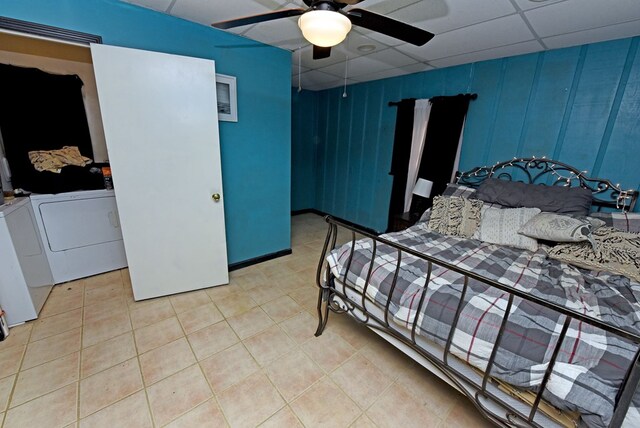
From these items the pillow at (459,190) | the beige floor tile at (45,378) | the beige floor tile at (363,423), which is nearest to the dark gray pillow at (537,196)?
the pillow at (459,190)

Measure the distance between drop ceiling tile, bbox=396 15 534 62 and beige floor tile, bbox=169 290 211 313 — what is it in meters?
3.03

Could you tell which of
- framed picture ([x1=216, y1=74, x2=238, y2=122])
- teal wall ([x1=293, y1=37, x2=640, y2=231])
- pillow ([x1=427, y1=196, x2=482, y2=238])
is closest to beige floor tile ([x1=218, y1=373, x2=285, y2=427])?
pillow ([x1=427, y1=196, x2=482, y2=238])

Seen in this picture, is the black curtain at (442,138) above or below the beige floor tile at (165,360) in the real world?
above

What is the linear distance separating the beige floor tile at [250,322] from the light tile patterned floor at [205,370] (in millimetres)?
11

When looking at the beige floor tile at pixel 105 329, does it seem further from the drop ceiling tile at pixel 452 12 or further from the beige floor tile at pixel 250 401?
the drop ceiling tile at pixel 452 12

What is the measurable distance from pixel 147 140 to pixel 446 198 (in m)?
2.67

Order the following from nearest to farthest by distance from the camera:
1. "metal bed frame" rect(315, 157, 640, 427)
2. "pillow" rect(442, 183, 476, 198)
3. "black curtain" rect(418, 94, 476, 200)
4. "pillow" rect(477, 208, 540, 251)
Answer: "metal bed frame" rect(315, 157, 640, 427) < "pillow" rect(477, 208, 540, 251) < "pillow" rect(442, 183, 476, 198) < "black curtain" rect(418, 94, 476, 200)

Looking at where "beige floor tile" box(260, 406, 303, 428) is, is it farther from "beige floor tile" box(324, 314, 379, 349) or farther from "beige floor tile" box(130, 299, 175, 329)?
"beige floor tile" box(130, 299, 175, 329)

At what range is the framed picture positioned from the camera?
95.0 inches

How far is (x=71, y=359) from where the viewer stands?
1.65 m

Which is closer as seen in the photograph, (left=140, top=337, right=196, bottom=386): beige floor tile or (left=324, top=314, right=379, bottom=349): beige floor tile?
(left=140, top=337, right=196, bottom=386): beige floor tile

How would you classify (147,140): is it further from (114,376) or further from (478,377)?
(478,377)

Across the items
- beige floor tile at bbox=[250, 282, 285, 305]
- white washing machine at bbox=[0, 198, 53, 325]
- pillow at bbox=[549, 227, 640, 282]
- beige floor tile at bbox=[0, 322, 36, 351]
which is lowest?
beige floor tile at bbox=[250, 282, 285, 305]

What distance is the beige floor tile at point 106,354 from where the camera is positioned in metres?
1.60
